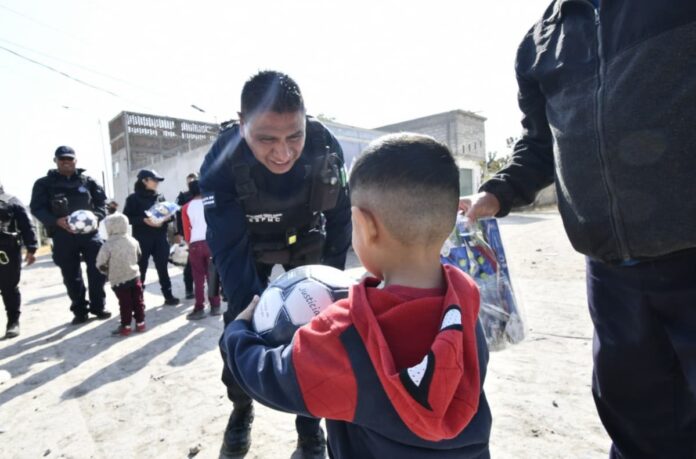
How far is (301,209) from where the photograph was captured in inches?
90.0

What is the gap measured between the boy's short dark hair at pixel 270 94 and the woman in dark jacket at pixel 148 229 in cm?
445

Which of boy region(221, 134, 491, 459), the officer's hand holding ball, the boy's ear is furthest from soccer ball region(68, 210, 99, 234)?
the boy's ear

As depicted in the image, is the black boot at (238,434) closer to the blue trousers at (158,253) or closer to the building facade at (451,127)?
the blue trousers at (158,253)

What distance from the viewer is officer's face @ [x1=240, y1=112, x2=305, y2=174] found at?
74.0 inches

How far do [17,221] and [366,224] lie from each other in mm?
5639

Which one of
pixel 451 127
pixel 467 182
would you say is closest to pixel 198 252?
pixel 467 182

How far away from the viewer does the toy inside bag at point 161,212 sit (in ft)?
18.8

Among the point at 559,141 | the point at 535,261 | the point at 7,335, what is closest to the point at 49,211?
the point at 7,335

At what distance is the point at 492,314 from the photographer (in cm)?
198

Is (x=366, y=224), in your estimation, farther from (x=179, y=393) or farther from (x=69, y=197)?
(x=69, y=197)

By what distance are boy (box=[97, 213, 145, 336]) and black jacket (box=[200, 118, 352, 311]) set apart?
120 inches

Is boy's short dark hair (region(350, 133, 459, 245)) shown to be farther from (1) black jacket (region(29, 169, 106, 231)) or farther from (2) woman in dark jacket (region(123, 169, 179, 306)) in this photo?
(2) woman in dark jacket (region(123, 169, 179, 306))

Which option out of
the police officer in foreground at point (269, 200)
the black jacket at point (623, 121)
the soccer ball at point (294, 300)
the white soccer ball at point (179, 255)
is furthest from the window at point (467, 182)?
the soccer ball at point (294, 300)

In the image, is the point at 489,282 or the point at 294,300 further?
the point at 489,282
